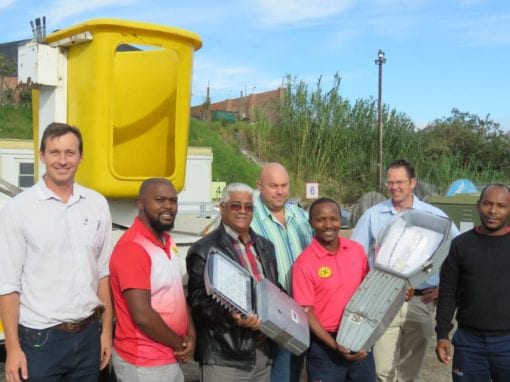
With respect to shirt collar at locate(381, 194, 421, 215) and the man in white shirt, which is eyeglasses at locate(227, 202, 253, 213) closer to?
the man in white shirt

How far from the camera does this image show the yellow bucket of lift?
3.87m

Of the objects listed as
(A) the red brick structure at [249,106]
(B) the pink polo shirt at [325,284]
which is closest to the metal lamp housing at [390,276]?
(B) the pink polo shirt at [325,284]

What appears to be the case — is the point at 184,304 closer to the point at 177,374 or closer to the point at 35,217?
the point at 177,374

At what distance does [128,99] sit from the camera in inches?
177

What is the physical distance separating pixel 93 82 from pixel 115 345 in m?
1.73

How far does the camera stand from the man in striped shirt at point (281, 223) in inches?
142

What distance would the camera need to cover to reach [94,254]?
9.15 ft

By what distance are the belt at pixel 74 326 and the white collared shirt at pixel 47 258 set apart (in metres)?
0.02

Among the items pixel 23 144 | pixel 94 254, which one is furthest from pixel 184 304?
pixel 23 144

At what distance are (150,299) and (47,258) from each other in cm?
47

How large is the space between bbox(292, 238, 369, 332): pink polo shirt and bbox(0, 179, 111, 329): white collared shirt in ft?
3.36

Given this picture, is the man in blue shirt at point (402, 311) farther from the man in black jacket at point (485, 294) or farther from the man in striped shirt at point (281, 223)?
the man in black jacket at point (485, 294)

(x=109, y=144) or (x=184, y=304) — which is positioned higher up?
(x=109, y=144)

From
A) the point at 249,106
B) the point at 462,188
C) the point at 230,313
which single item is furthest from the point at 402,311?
the point at 249,106
